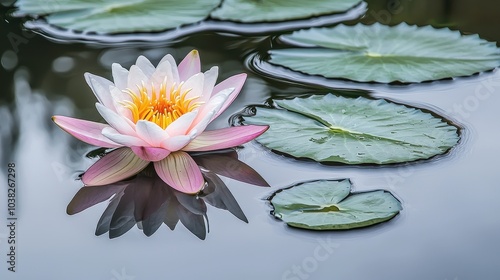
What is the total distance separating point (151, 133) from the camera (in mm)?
1250

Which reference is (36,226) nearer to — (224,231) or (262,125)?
(224,231)

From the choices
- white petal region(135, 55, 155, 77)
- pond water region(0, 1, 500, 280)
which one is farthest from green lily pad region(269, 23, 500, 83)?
white petal region(135, 55, 155, 77)

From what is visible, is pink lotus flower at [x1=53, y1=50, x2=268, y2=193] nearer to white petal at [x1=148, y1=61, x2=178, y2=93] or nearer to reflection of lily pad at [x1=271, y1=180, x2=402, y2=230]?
white petal at [x1=148, y1=61, x2=178, y2=93]

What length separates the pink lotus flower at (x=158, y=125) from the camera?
4.15 feet

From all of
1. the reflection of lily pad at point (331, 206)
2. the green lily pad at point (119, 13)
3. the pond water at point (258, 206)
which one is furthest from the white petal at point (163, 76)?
the green lily pad at point (119, 13)

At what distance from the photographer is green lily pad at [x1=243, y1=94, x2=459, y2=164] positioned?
4.46 ft

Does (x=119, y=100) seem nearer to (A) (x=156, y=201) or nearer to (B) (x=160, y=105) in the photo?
(B) (x=160, y=105)

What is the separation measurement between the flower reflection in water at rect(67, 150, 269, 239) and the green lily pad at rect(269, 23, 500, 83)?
1.43 feet

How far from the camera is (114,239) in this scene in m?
1.18

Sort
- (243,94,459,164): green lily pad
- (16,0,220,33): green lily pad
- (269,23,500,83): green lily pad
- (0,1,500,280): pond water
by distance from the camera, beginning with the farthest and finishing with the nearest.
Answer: (16,0,220,33): green lily pad < (269,23,500,83): green lily pad < (243,94,459,164): green lily pad < (0,1,500,280): pond water

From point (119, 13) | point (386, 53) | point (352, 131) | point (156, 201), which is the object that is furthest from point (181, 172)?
point (119, 13)

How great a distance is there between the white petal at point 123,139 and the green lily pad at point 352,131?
24 cm

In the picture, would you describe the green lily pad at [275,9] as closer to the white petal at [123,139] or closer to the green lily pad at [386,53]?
the green lily pad at [386,53]

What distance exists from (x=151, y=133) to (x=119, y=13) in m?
0.77
